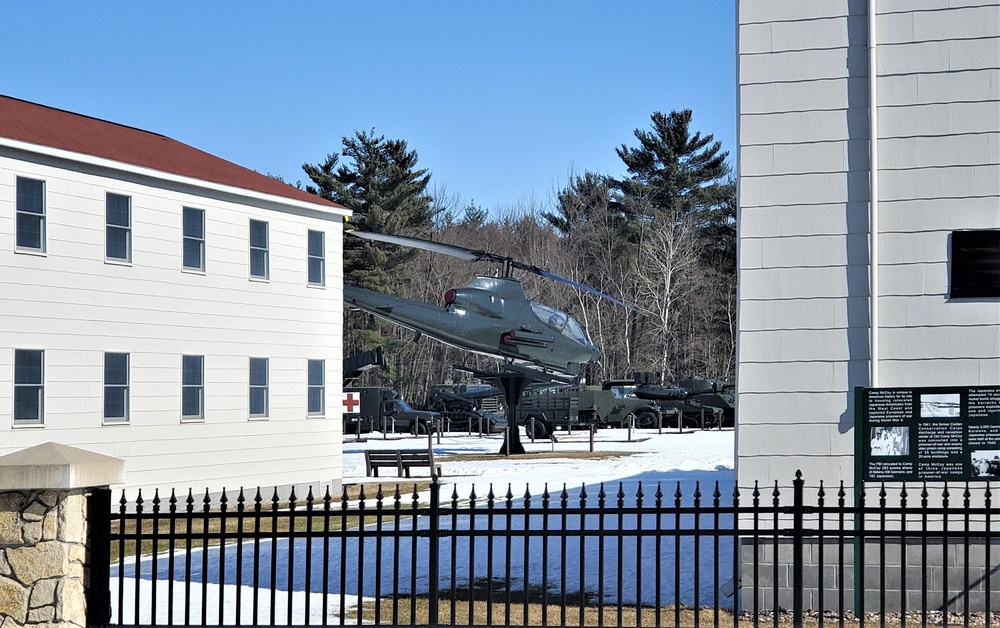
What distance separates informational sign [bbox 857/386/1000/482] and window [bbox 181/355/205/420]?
1359cm

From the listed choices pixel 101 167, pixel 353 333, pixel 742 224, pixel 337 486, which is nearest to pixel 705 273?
pixel 353 333

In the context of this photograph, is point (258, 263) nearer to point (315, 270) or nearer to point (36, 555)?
point (315, 270)

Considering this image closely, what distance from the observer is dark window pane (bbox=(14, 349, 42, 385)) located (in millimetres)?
19062

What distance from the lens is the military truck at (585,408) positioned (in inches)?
1981

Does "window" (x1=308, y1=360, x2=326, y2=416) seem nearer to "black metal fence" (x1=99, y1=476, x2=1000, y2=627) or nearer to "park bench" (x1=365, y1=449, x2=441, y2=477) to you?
"park bench" (x1=365, y1=449, x2=441, y2=477)

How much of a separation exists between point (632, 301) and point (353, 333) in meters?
15.3

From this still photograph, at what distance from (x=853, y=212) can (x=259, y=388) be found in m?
14.3

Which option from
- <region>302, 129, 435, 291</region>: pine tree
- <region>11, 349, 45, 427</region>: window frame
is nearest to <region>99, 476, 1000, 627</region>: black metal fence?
<region>11, 349, 45, 427</region>: window frame

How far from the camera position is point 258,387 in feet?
76.1

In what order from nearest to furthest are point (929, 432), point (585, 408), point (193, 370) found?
point (929, 432) < point (193, 370) < point (585, 408)

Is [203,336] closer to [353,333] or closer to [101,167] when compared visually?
[101,167]

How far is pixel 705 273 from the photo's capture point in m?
76.4

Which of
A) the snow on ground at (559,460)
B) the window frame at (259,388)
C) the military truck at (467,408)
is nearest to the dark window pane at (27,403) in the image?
the window frame at (259,388)

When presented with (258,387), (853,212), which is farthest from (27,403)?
(853,212)
